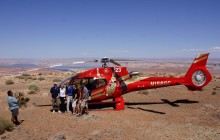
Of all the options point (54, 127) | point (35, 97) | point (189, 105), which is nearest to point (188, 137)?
point (54, 127)

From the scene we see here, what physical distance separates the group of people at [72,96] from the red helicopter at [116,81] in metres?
0.54

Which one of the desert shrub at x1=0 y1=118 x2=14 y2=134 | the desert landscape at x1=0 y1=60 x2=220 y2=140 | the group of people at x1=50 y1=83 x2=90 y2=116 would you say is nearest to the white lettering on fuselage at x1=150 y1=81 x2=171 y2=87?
the desert landscape at x1=0 y1=60 x2=220 y2=140

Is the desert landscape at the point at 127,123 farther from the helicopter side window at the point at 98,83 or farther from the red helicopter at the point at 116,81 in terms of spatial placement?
the helicopter side window at the point at 98,83

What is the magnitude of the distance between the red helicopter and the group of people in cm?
54

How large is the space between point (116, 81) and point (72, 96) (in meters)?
3.06

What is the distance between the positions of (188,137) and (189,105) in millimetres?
7044

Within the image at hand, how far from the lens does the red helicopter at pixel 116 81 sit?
15.0 meters

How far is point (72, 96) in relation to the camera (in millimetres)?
14289

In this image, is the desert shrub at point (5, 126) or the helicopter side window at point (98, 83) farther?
the helicopter side window at point (98, 83)

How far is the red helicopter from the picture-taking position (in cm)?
1499

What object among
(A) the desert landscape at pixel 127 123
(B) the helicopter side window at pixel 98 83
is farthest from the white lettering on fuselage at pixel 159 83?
(B) the helicopter side window at pixel 98 83

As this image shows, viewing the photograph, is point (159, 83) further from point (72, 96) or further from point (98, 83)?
point (72, 96)

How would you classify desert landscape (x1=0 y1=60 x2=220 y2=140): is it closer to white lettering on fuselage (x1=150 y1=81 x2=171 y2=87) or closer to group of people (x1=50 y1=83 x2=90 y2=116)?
group of people (x1=50 y1=83 x2=90 y2=116)

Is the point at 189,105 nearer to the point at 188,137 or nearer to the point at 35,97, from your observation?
the point at 188,137
